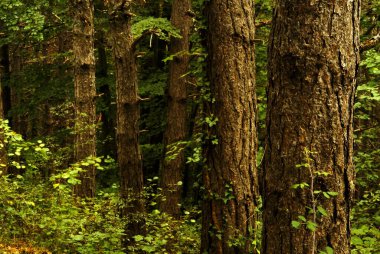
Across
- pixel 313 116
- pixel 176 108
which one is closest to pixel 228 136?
pixel 313 116

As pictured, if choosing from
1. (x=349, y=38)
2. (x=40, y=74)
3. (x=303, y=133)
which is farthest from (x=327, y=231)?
(x=40, y=74)

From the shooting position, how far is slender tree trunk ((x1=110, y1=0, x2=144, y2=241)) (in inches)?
286

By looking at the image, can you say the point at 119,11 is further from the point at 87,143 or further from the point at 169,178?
the point at 169,178

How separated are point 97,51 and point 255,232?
1591 cm

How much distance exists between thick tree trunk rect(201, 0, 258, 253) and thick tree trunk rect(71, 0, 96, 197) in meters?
4.62

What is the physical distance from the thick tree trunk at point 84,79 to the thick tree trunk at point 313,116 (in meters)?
6.86

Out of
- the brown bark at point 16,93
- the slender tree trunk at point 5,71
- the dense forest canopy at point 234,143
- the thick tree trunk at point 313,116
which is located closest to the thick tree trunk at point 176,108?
the dense forest canopy at point 234,143

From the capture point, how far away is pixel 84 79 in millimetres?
9297

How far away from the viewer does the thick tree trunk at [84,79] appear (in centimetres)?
914

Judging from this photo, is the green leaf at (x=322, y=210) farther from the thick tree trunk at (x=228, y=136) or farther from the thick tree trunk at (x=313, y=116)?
the thick tree trunk at (x=228, y=136)

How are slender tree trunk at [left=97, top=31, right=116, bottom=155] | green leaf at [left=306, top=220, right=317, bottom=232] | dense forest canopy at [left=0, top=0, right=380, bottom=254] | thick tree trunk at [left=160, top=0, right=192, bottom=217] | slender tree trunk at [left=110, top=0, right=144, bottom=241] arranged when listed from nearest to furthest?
green leaf at [left=306, top=220, right=317, bottom=232] < dense forest canopy at [left=0, top=0, right=380, bottom=254] < slender tree trunk at [left=110, top=0, right=144, bottom=241] < thick tree trunk at [left=160, top=0, right=192, bottom=217] < slender tree trunk at [left=97, top=31, right=116, bottom=155]

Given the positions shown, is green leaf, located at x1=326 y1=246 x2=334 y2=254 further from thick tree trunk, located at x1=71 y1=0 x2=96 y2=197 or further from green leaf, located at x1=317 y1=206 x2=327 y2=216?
thick tree trunk, located at x1=71 y1=0 x2=96 y2=197

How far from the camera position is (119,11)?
704 cm

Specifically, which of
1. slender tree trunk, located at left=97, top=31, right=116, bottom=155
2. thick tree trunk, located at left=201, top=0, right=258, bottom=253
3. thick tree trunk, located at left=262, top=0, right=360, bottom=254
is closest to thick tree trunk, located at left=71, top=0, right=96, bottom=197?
thick tree trunk, located at left=201, top=0, right=258, bottom=253
